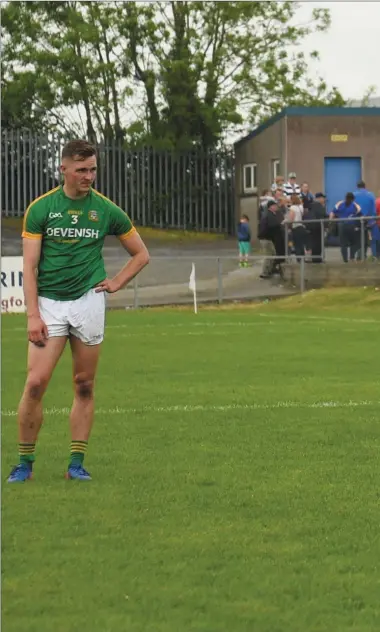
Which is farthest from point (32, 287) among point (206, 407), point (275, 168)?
point (275, 168)

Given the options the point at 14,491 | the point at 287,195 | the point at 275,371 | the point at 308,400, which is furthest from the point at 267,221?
the point at 14,491

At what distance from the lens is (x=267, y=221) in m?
35.7

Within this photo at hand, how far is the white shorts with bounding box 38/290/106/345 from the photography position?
9.04m

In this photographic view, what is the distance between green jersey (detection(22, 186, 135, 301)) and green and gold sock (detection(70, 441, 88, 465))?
90 cm

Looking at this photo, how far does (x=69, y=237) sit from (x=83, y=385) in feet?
3.09

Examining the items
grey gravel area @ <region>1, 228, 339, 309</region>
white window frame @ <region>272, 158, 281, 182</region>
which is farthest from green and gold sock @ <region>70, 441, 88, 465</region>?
white window frame @ <region>272, 158, 281, 182</region>

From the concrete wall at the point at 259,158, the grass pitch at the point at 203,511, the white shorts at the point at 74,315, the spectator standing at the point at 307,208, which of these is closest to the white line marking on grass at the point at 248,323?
the spectator standing at the point at 307,208

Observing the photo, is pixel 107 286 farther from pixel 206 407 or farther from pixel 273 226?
pixel 273 226

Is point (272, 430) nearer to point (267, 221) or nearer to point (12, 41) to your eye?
point (267, 221)

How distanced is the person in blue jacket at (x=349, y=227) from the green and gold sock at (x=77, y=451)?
24.7 meters

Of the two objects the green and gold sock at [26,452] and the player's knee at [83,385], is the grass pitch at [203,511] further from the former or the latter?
the player's knee at [83,385]

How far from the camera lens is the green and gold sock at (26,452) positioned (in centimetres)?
927

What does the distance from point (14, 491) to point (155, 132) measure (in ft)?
160

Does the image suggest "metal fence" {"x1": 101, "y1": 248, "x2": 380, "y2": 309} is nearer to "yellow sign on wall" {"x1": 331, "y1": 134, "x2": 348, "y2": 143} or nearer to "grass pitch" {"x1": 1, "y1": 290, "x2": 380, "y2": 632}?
"yellow sign on wall" {"x1": 331, "y1": 134, "x2": 348, "y2": 143}
